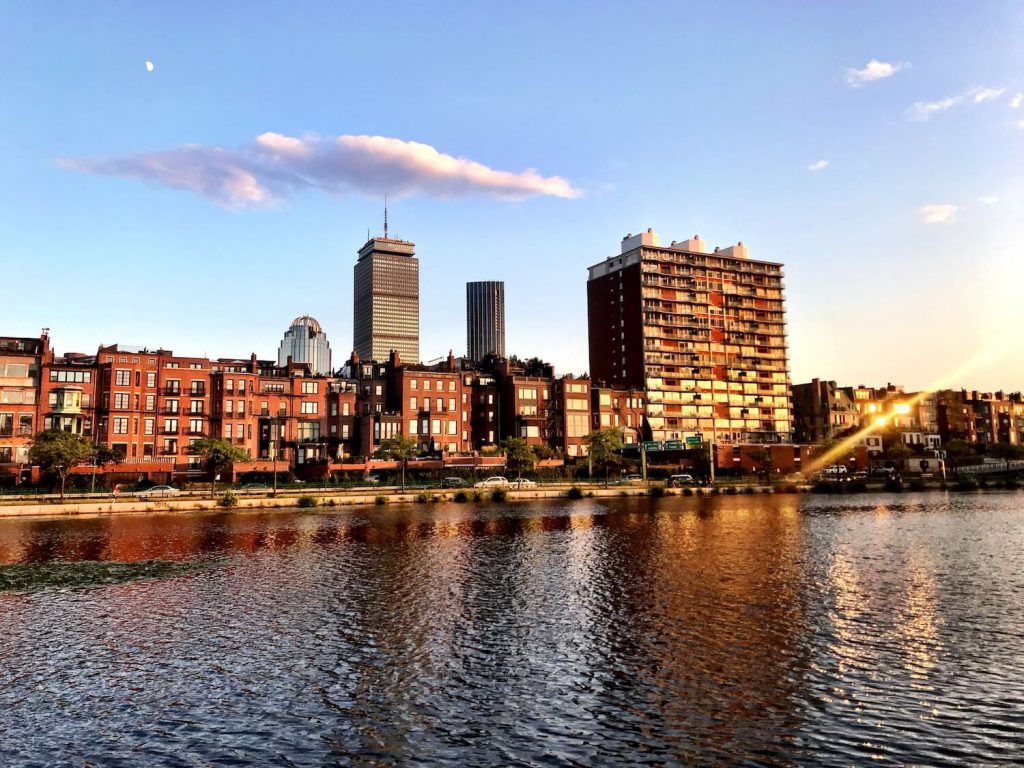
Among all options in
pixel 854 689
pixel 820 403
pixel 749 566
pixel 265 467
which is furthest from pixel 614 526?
pixel 820 403

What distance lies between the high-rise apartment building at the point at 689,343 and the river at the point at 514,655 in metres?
133

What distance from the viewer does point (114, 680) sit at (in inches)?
842

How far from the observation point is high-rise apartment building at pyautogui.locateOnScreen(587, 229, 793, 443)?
182 m

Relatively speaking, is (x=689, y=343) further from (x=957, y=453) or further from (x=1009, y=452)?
(x=1009, y=452)

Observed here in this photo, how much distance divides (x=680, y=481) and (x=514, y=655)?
335 ft

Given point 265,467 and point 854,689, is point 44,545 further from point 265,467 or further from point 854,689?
point 265,467

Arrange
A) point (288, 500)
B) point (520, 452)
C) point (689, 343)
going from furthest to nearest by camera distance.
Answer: point (689, 343) → point (520, 452) → point (288, 500)

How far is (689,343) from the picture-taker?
188000 millimetres

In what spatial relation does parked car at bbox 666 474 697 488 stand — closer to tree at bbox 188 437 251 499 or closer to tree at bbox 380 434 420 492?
tree at bbox 380 434 420 492

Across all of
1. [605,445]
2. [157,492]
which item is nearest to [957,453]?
[605,445]

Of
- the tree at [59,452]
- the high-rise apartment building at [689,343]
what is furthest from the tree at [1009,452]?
the tree at [59,452]

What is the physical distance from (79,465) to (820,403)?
16142 cm

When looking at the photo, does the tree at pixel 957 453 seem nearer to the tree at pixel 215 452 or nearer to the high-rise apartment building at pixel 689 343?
the high-rise apartment building at pixel 689 343

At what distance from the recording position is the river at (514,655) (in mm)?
16625
